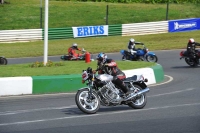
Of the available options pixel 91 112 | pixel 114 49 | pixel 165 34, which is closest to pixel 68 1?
pixel 165 34

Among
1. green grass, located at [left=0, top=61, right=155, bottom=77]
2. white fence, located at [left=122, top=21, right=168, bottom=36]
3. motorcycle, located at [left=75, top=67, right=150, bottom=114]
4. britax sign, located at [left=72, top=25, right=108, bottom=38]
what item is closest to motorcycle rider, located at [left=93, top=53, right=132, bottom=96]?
motorcycle, located at [left=75, top=67, right=150, bottom=114]

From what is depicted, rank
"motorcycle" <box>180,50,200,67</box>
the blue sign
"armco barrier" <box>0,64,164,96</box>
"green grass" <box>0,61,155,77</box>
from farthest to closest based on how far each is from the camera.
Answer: the blue sign < "motorcycle" <box>180,50,200,67</box> < "green grass" <box>0,61,155,77</box> < "armco barrier" <box>0,64,164,96</box>

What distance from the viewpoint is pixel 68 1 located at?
4944 cm

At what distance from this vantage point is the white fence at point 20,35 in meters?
33.7

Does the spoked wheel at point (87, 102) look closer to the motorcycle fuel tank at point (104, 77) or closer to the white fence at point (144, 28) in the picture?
the motorcycle fuel tank at point (104, 77)

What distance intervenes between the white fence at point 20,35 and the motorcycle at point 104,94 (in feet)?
71.5

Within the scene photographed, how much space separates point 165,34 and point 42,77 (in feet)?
77.5

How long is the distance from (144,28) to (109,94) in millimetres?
26136

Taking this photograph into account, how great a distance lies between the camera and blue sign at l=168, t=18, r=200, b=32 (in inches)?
1533

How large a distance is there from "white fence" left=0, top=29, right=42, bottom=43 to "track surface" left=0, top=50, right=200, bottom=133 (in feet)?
62.0

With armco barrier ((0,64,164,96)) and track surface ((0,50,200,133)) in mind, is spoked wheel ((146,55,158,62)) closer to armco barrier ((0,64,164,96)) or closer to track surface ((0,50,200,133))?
track surface ((0,50,200,133))

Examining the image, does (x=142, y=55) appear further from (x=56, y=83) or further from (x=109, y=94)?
(x=109, y=94)

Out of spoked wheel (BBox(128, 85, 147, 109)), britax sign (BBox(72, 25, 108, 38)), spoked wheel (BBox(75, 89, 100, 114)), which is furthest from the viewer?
britax sign (BBox(72, 25, 108, 38))

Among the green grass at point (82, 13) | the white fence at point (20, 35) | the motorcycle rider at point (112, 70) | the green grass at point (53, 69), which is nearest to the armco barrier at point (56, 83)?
the green grass at point (53, 69)
